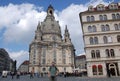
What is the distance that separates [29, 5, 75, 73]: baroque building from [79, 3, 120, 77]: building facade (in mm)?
55341

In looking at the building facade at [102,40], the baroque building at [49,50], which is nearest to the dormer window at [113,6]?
the building facade at [102,40]

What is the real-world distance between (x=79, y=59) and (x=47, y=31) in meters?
61.1

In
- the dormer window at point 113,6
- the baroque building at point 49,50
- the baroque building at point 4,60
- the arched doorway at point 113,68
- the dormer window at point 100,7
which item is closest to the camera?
the arched doorway at point 113,68

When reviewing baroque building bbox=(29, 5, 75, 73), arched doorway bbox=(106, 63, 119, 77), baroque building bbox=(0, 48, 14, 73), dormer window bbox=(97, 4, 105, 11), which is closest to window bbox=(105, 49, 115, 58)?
arched doorway bbox=(106, 63, 119, 77)

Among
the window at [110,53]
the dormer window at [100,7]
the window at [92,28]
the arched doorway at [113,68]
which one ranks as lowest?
the arched doorway at [113,68]

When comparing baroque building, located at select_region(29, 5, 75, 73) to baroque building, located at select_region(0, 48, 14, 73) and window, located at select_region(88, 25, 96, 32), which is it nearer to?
baroque building, located at select_region(0, 48, 14, 73)

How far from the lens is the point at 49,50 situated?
95.2m

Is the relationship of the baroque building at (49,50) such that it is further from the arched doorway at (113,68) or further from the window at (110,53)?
the window at (110,53)

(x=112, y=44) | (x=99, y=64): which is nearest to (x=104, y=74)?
(x=99, y=64)

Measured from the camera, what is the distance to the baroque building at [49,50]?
9019 cm

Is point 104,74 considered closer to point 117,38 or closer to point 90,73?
point 90,73

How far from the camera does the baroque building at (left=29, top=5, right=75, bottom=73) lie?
90188 mm

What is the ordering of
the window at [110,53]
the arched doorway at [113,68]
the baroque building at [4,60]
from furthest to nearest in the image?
the baroque building at [4,60], the window at [110,53], the arched doorway at [113,68]

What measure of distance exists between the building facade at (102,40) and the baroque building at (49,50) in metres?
55.3
